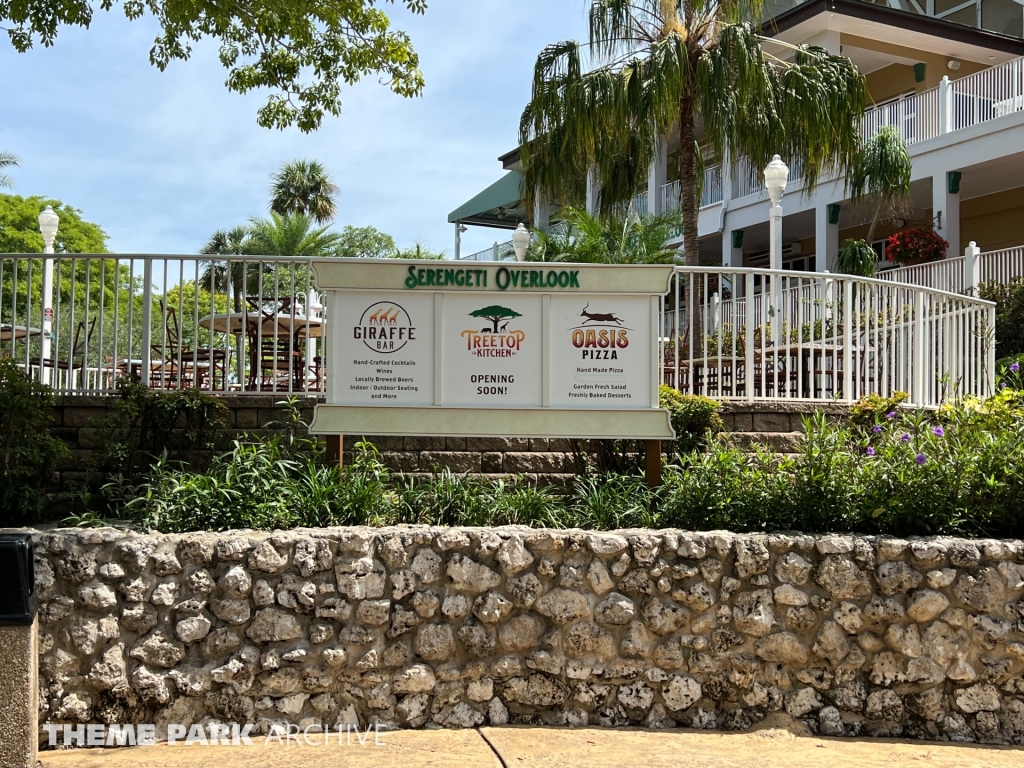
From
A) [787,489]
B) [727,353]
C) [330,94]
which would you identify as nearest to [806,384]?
[727,353]

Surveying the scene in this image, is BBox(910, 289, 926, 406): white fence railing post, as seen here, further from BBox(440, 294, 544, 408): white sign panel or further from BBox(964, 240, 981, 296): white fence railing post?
BBox(964, 240, 981, 296): white fence railing post

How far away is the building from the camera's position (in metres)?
17.6

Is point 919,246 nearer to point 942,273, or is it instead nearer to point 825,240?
point 942,273

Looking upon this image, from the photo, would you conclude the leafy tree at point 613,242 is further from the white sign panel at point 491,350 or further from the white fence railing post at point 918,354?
the white sign panel at point 491,350

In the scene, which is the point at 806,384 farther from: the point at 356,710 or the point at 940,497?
the point at 356,710

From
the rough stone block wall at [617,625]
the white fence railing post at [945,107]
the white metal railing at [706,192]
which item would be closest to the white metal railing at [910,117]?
the white fence railing post at [945,107]

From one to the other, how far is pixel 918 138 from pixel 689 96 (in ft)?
25.7

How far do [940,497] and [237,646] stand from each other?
409 centimetres

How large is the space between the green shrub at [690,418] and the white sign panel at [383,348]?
1880 millimetres

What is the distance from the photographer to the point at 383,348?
6.25 meters

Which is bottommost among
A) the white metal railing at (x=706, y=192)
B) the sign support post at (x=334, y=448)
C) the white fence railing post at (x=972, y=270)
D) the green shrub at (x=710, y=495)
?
the green shrub at (x=710, y=495)

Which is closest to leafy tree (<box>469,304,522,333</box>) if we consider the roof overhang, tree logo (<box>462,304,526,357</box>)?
tree logo (<box>462,304,526,357</box>)

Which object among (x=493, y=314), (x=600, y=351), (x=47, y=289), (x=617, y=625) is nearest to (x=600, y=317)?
(x=600, y=351)

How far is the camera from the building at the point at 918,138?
57.8 ft
